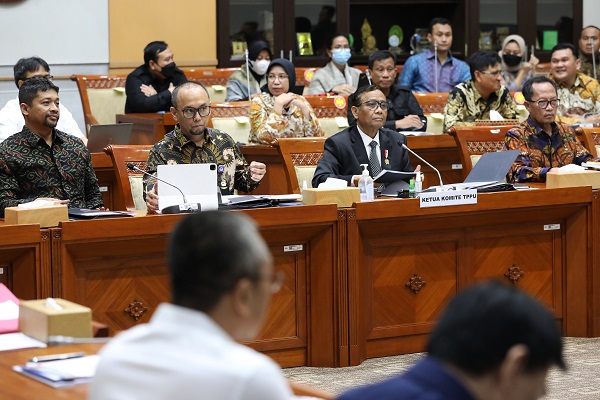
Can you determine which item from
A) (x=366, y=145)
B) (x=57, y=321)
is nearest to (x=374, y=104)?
(x=366, y=145)

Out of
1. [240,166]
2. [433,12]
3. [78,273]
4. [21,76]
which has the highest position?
[433,12]

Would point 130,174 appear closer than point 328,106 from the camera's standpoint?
Yes

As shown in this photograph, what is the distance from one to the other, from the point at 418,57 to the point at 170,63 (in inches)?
92.9

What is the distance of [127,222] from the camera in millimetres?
4371

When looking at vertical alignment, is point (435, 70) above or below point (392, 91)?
above

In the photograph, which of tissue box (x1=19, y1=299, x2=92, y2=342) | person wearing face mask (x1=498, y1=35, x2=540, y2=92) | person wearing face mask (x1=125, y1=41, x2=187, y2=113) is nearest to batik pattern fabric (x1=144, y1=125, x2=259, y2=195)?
tissue box (x1=19, y1=299, x2=92, y2=342)

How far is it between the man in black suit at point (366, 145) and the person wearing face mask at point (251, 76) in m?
3.59

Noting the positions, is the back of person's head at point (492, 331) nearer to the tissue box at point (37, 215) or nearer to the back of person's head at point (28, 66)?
the tissue box at point (37, 215)

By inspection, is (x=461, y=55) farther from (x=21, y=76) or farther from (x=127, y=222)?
(x=127, y=222)

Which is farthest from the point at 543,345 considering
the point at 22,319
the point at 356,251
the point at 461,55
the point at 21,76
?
the point at 461,55

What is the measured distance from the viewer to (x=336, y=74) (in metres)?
9.79

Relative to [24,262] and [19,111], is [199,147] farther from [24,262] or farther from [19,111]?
[19,111]

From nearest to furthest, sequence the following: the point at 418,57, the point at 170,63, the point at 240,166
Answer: the point at 240,166, the point at 170,63, the point at 418,57

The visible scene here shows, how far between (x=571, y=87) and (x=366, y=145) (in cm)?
331
